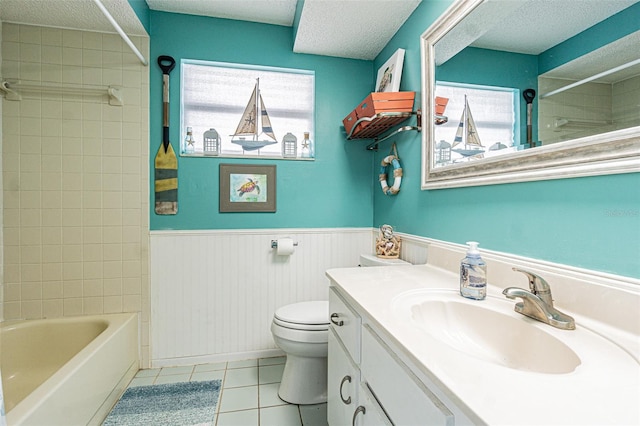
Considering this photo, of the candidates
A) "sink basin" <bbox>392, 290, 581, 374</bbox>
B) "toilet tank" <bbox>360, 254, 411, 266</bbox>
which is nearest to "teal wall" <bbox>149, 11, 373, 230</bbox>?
"toilet tank" <bbox>360, 254, 411, 266</bbox>

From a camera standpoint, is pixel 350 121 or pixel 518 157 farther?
pixel 350 121

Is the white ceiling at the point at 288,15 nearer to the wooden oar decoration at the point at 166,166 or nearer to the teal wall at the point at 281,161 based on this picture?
the teal wall at the point at 281,161

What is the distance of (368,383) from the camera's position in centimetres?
83

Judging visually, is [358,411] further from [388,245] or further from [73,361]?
[73,361]

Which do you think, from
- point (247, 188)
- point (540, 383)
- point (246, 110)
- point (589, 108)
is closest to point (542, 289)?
point (540, 383)

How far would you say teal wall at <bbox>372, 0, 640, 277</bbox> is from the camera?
0.71 metres

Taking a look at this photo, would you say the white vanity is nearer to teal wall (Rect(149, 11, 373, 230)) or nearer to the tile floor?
the tile floor

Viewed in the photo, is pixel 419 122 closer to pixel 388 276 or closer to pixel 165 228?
pixel 388 276

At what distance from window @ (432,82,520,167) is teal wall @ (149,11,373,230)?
2.87ft

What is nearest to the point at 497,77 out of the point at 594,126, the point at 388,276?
the point at 594,126

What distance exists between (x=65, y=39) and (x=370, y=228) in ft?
7.77

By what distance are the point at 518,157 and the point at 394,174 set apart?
873 mm

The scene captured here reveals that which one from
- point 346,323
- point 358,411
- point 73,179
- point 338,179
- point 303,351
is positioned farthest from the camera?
point 338,179

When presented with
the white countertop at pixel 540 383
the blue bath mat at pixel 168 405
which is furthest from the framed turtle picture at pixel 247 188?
the white countertop at pixel 540 383
